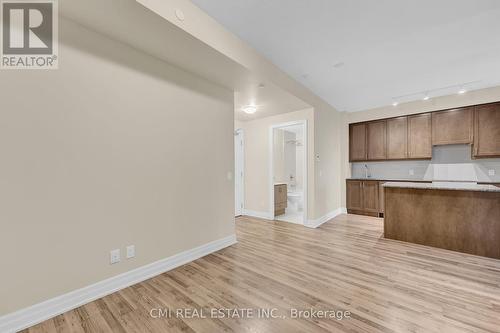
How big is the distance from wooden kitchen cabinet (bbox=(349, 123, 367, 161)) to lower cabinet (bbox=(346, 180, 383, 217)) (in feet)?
2.31

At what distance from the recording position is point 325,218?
488 cm

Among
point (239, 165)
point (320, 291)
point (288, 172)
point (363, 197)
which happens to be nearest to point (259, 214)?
point (239, 165)

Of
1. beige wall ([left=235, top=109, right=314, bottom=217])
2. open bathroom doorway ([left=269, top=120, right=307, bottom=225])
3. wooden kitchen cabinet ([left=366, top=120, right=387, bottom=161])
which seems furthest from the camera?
wooden kitchen cabinet ([left=366, top=120, right=387, bottom=161])

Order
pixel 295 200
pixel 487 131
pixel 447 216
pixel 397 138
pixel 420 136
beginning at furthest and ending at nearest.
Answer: pixel 295 200 → pixel 397 138 → pixel 420 136 → pixel 487 131 → pixel 447 216

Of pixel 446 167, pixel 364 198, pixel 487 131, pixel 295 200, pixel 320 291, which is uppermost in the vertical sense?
pixel 487 131

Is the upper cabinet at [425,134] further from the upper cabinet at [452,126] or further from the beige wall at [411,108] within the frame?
the beige wall at [411,108]

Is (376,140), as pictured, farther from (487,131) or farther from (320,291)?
(320,291)

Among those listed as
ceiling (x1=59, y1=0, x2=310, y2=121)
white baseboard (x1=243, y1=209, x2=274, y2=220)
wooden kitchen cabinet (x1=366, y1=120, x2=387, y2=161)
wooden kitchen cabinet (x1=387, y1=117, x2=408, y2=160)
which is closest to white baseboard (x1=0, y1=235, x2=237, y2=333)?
ceiling (x1=59, y1=0, x2=310, y2=121)

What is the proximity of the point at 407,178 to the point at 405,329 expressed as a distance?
465cm

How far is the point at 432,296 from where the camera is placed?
202 centimetres

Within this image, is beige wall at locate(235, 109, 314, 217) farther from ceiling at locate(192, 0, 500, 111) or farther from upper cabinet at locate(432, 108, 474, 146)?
upper cabinet at locate(432, 108, 474, 146)

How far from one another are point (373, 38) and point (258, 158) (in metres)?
3.29

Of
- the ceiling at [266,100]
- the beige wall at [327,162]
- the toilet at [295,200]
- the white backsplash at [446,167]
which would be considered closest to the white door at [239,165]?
the ceiling at [266,100]

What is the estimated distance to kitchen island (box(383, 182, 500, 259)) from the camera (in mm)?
2896
